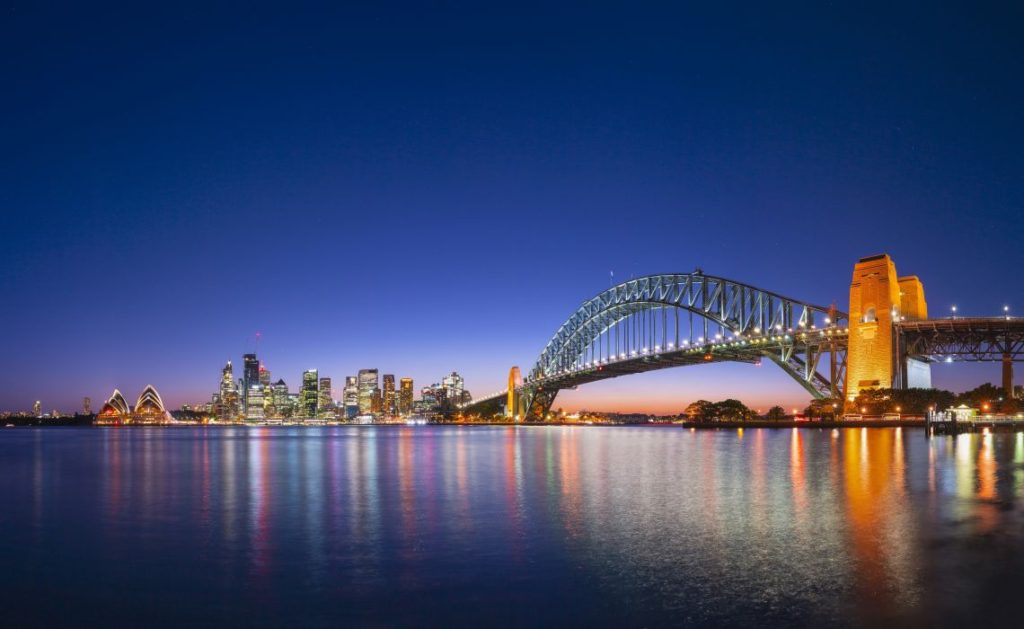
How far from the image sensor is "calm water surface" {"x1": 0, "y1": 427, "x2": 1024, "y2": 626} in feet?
29.2

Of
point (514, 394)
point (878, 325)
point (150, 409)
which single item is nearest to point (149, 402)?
point (150, 409)

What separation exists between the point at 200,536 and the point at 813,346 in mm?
65182

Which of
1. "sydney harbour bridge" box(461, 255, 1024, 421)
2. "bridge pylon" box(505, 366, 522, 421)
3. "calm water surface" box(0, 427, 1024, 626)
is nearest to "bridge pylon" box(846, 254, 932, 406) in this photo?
"sydney harbour bridge" box(461, 255, 1024, 421)

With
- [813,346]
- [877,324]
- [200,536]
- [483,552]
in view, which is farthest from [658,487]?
[813,346]

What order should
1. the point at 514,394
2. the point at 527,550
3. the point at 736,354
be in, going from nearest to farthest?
the point at 527,550
the point at 736,354
the point at 514,394

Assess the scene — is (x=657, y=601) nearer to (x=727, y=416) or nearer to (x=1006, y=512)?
(x=1006, y=512)

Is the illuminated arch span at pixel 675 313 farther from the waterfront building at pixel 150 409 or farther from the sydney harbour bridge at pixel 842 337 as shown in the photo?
the waterfront building at pixel 150 409

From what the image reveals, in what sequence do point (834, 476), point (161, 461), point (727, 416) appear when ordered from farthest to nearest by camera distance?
point (727, 416) < point (161, 461) < point (834, 476)

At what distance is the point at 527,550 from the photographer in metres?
12.4

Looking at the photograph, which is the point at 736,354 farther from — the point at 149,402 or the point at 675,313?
the point at 149,402

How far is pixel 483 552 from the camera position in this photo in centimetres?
1235

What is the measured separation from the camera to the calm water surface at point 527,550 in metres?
8.90

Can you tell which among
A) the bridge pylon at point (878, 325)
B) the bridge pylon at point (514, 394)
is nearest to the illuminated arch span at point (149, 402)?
the bridge pylon at point (514, 394)

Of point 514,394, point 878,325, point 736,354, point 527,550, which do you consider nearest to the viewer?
point 527,550
